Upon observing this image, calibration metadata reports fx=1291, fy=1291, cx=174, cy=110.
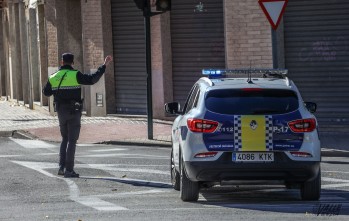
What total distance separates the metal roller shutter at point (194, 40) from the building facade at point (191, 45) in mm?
23

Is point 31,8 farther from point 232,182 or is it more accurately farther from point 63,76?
point 232,182

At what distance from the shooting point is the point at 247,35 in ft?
92.3

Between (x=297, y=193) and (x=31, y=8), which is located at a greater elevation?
(x=31, y=8)

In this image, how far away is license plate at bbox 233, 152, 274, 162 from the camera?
14.7 metres

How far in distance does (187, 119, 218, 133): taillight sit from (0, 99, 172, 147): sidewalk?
9613 millimetres

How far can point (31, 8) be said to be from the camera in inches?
1577

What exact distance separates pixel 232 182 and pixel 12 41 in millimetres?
31823

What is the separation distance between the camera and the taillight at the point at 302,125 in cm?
1479

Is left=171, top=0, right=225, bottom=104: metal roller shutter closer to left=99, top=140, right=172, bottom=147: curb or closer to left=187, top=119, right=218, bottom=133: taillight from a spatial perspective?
left=99, top=140, right=172, bottom=147: curb

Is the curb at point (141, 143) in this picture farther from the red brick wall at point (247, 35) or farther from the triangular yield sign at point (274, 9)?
the red brick wall at point (247, 35)

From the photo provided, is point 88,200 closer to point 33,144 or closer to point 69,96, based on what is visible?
point 69,96

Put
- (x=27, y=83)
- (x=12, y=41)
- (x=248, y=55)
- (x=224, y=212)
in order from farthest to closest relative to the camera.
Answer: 1. (x=12, y=41)
2. (x=27, y=83)
3. (x=248, y=55)
4. (x=224, y=212)

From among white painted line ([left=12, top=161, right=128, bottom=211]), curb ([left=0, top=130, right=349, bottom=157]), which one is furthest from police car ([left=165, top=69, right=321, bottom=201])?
curb ([left=0, top=130, right=349, bottom=157])

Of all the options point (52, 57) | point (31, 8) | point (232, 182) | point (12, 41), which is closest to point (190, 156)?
point (232, 182)
